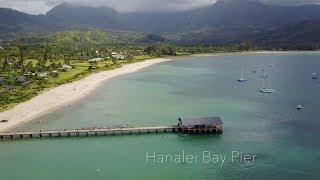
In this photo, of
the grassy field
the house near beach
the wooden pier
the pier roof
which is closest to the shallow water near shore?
the wooden pier

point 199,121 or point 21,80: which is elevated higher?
point 21,80

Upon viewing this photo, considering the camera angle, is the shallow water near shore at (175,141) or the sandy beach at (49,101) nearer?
the shallow water near shore at (175,141)

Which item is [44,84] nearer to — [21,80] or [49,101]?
[21,80]

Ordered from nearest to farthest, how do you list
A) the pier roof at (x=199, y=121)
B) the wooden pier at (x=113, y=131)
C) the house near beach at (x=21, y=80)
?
the wooden pier at (x=113, y=131) → the pier roof at (x=199, y=121) → the house near beach at (x=21, y=80)

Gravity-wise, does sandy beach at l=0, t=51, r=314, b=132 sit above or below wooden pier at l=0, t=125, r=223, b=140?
above

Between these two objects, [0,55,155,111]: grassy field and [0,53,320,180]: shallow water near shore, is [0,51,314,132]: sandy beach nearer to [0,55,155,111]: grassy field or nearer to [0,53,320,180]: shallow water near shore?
[0,55,155,111]: grassy field

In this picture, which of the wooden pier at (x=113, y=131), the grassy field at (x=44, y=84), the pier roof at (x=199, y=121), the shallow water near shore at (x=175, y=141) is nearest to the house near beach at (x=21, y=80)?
the grassy field at (x=44, y=84)

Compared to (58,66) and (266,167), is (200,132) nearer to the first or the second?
(266,167)

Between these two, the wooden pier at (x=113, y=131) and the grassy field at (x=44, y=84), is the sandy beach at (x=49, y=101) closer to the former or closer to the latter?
the grassy field at (x=44, y=84)

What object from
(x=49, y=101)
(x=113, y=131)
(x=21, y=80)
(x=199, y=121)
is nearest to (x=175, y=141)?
(x=199, y=121)
